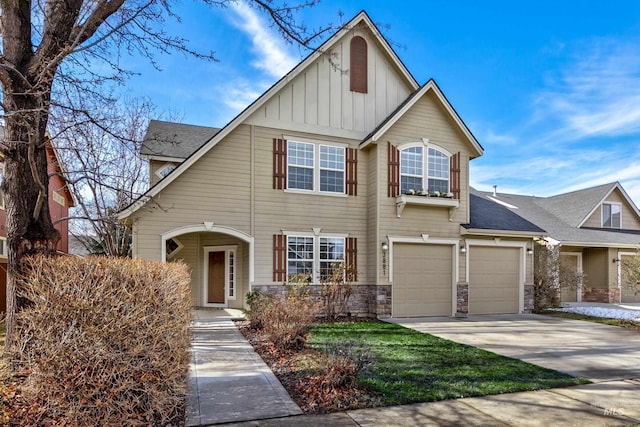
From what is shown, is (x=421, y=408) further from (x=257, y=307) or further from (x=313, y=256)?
(x=313, y=256)

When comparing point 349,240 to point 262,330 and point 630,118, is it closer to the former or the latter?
point 262,330

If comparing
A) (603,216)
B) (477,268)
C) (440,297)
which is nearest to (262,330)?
(440,297)

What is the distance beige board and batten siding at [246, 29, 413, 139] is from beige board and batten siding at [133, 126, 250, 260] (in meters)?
1.24

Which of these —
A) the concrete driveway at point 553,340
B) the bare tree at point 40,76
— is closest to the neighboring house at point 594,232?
the concrete driveway at point 553,340

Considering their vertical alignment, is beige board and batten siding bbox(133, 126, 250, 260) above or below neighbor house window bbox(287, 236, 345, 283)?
above

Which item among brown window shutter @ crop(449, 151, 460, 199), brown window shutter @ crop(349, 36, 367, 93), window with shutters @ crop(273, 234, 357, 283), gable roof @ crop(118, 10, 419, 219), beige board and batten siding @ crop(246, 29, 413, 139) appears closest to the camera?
gable roof @ crop(118, 10, 419, 219)

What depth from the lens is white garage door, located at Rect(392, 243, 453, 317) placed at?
41.2 ft

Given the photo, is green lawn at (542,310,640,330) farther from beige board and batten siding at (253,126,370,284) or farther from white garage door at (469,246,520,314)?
beige board and batten siding at (253,126,370,284)

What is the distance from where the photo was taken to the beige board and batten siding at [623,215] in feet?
63.9

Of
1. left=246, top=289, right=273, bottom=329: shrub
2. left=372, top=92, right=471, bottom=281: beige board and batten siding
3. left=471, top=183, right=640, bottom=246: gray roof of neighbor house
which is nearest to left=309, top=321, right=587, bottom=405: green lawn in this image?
left=246, top=289, right=273, bottom=329: shrub

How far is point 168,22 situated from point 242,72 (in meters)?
6.36

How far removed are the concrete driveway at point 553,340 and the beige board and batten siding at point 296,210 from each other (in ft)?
10.7

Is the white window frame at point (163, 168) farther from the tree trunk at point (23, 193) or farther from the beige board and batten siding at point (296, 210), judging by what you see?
the tree trunk at point (23, 193)

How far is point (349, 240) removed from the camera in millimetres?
12602
